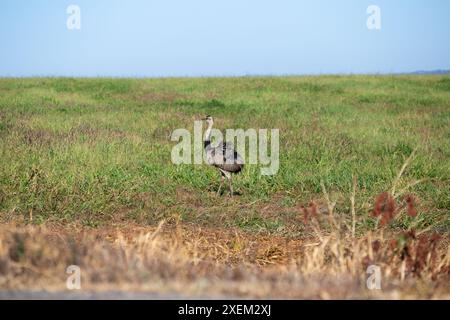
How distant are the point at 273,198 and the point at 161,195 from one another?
186cm

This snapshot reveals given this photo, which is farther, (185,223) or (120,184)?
(120,184)

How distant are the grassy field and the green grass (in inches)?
1.4

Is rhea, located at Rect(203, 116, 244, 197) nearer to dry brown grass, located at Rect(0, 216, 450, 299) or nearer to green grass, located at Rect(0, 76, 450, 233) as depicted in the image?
green grass, located at Rect(0, 76, 450, 233)

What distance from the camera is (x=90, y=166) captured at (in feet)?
37.6

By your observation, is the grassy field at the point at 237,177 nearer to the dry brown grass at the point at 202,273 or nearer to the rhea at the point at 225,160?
the dry brown grass at the point at 202,273

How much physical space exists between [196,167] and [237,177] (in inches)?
40.8

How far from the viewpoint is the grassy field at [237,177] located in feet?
27.7

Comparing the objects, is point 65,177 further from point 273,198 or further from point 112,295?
point 112,295

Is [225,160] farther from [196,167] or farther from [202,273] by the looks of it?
[202,273]

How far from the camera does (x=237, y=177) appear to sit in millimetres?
11609

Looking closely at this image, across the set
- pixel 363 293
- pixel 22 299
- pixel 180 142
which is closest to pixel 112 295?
pixel 22 299

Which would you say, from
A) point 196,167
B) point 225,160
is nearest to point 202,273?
point 225,160

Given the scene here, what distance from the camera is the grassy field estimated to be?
8.44 m

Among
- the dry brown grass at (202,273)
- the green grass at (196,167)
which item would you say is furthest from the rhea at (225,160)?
the dry brown grass at (202,273)
